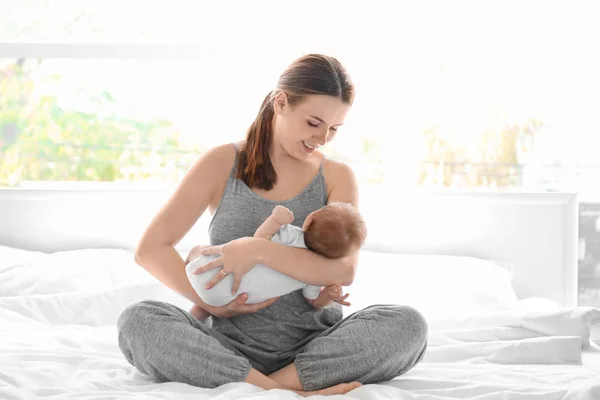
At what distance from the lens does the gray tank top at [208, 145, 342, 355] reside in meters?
1.56

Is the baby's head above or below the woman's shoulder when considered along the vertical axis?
below

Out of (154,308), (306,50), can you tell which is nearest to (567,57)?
(306,50)

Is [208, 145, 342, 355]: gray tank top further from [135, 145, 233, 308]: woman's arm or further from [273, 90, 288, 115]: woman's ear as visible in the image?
[273, 90, 288, 115]: woman's ear

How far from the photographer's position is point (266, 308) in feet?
5.23

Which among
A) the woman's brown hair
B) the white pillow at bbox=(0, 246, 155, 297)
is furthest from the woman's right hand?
the white pillow at bbox=(0, 246, 155, 297)

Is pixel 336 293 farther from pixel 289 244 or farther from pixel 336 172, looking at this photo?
pixel 336 172

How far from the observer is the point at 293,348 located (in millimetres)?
1551

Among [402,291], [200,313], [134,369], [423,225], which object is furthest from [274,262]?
[423,225]

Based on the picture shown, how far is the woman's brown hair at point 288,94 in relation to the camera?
1619 millimetres

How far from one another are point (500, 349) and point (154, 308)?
0.78m

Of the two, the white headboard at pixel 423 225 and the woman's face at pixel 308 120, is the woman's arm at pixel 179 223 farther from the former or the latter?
the white headboard at pixel 423 225

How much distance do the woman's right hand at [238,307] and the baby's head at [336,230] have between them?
147 millimetres

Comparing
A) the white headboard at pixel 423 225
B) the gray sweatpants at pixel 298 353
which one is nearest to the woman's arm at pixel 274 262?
the gray sweatpants at pixel 298 353

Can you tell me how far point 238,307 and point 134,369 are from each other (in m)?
0.25
